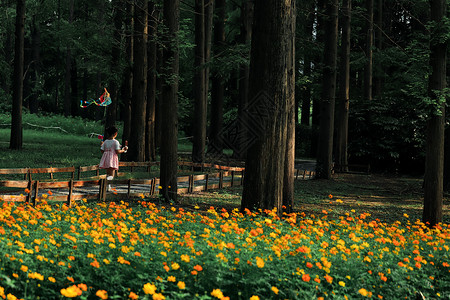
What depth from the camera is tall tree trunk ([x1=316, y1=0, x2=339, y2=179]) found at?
21.2 m

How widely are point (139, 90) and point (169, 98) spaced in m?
9.86

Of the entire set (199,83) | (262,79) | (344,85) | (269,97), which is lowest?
(269,97)

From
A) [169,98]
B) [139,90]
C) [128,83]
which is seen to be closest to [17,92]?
[128,83]

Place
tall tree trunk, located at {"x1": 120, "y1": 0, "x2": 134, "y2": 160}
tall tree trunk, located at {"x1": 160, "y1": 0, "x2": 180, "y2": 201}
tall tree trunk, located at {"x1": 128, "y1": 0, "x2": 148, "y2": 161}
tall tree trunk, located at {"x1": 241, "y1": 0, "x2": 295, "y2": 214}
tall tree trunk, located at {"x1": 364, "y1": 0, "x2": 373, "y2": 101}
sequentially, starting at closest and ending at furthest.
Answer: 1. tall tree trunk, located at {"x1": 241, "y1": 0, "x2": 295, "y2": 214}
2. tall tree trunk, located at {"x1": 160, "y1": 0, "x2": 180, "y2": 201}
3. tall tree trunk, located at {"x1": 128, "y1": 0, "x2": 148, "y2": 161}
4. tall tree trunk, located at {"x1": 120, "y1": 0, "x2": 134, "y2": 160}
5. tall tree trunk, located at {"x1": 364, "y1": 0, "x2": 373, "y2": 101}

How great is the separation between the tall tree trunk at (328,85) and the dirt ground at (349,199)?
1307 millimetres

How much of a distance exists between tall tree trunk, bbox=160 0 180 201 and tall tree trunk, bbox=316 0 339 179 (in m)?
10.3

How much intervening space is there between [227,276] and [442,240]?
402 centimetres

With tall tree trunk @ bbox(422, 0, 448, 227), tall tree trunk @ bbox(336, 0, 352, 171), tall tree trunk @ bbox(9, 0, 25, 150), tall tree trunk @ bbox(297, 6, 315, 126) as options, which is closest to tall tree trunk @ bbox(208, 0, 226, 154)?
tall tree trunk @ bbox(297, 6, 315, 126)

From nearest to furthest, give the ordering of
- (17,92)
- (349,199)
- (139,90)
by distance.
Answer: (349,199), (139,90), (17,92)

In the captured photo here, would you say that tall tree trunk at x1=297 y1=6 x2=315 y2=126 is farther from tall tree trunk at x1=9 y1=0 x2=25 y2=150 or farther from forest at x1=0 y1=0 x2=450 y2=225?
tall tree trunk at x1=9 y1=0 x2=25 y2=150

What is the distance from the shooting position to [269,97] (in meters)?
9.48

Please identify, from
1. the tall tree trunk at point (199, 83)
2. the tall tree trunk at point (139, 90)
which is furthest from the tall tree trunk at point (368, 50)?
the tall tree trunk at point (139, 90)

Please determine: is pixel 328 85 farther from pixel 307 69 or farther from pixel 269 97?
pixel 307 69

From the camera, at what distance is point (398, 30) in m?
43.1
